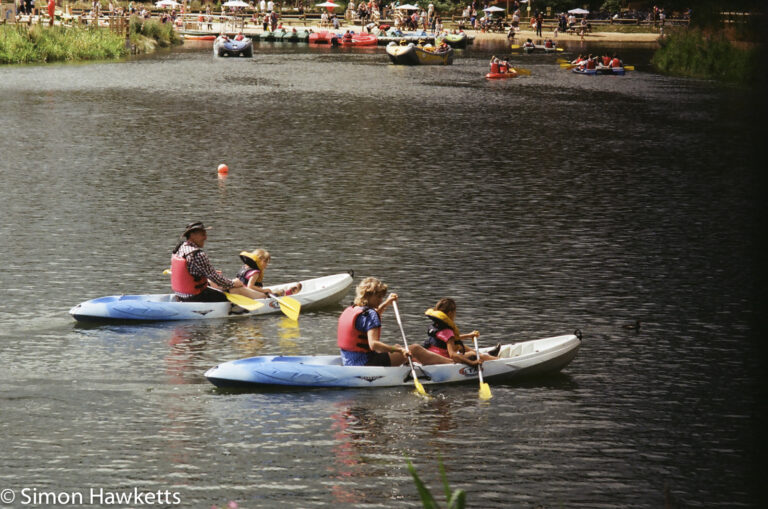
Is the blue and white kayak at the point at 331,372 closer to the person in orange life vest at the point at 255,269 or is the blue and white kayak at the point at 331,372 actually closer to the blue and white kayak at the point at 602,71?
the person in orange life vest at the point at 255,269

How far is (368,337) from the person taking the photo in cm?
1334

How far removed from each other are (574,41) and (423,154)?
2695 inches

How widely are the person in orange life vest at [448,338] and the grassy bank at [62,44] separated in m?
59.5

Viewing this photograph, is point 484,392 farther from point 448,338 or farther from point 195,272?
point 195,272

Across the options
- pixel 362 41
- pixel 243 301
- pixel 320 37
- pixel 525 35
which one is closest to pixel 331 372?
pixel 243 301

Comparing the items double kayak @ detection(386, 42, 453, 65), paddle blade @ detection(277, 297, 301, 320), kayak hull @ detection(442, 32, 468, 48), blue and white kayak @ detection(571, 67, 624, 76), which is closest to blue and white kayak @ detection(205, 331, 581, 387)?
paddle blade @ detection(277, 297, 301, 320)

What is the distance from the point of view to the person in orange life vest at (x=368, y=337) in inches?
524

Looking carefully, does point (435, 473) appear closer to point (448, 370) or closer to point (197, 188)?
point (448, 370)

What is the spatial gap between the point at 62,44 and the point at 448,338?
63.3m

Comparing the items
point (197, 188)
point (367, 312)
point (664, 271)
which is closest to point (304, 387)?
point (367, 312)

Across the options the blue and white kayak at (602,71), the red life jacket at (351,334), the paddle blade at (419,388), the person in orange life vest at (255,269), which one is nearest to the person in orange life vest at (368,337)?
the red life jacket at (351,334)

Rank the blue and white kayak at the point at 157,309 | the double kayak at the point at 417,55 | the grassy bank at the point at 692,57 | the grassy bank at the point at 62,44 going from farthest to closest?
the double kayak at the point at 417,55 → the grassy bank at the point at 62,44 → the grassy bank at the point at 692,57 → the blue and white kayak at the point at 157,309

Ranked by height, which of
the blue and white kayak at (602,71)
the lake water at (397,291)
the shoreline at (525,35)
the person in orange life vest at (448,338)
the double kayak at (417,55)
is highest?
the shoreline at (525,35)

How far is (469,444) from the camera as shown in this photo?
11812 mm
